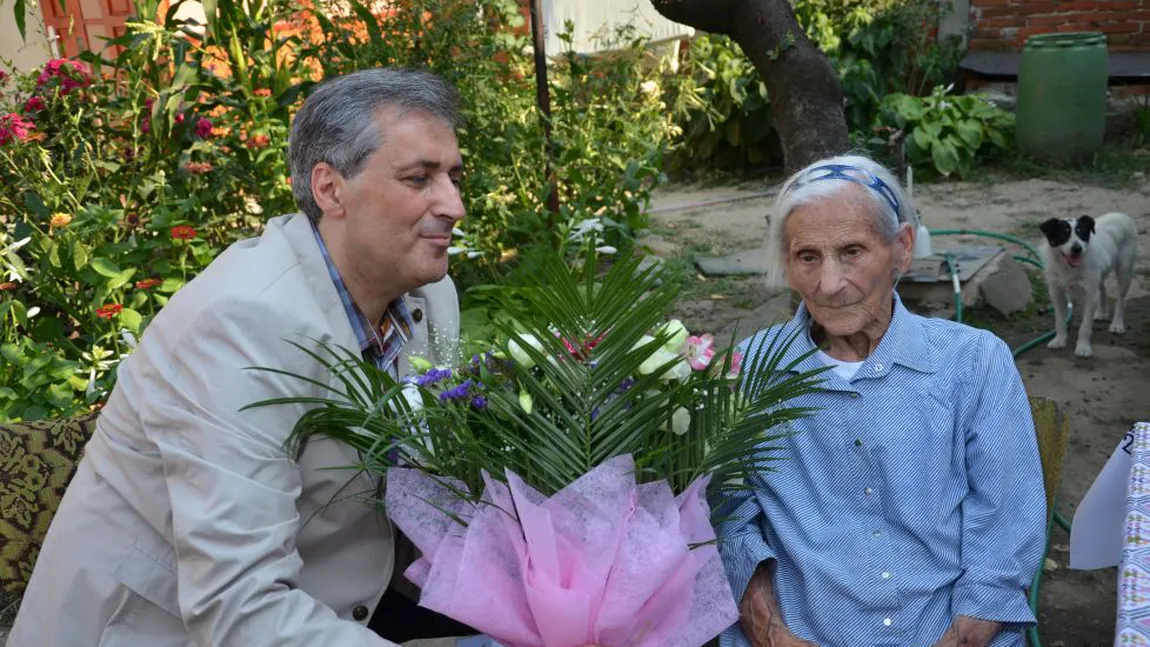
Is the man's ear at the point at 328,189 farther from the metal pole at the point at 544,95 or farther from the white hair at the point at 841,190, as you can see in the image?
the metal pole at the point at 544,95

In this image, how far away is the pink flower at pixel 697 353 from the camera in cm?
184

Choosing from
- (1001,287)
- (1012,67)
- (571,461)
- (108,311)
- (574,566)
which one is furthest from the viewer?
(1012,67)

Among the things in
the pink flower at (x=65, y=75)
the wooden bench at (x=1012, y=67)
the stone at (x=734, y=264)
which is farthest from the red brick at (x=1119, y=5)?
the pink flower at (x=65, y=75)

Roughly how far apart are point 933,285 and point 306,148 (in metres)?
4.27

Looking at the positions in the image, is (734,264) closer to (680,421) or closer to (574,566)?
(680,421)

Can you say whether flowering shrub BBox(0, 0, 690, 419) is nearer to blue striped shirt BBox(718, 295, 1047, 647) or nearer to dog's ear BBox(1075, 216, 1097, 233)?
blue striped shirt BBox(718, 295, 1047, 647)

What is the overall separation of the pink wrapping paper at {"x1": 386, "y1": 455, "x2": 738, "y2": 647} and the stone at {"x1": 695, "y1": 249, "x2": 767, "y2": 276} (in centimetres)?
513

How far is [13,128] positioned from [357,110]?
2.94 m

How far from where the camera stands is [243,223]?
4.75m

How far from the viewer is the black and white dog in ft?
17.9

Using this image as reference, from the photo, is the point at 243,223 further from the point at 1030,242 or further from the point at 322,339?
the point at 1030,242

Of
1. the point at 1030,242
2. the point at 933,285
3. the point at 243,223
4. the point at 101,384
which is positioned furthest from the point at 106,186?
the point at 1030,242

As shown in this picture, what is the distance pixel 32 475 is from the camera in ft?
7.41

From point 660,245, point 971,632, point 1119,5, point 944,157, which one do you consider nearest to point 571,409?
point 971,632
